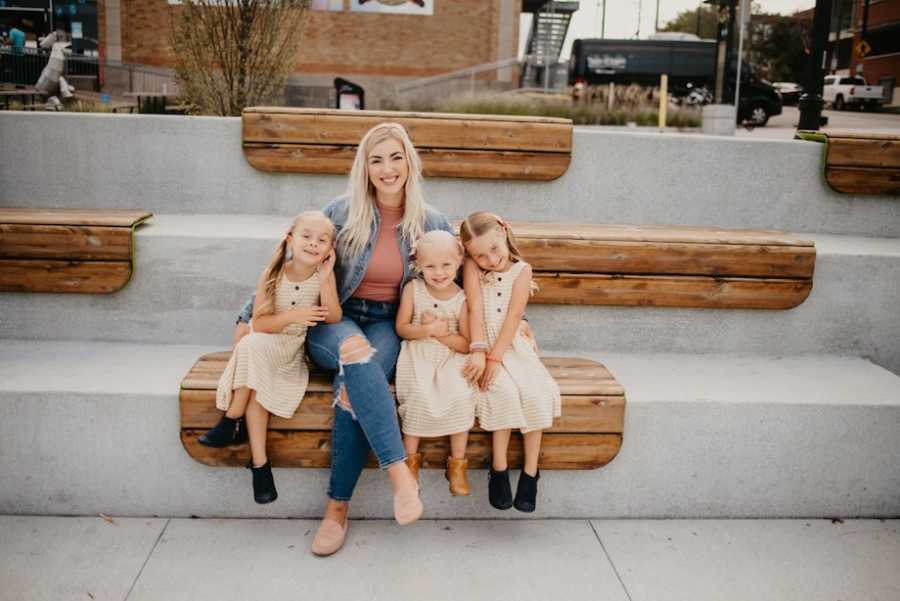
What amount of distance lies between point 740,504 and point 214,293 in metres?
2.33

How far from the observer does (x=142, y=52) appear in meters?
21.3

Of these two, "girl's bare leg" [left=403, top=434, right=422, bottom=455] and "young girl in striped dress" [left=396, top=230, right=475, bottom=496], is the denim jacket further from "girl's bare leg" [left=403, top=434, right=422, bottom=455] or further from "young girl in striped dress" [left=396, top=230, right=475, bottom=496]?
"girl's bare leg" [left=403, top=434, right=422, bottom=455]

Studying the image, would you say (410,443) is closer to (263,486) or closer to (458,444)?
(458,444)

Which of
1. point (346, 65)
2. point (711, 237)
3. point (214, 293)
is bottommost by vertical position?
point (214, 293)

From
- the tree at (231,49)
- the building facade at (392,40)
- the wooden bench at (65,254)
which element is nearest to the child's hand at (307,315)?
the wooden bench at (65,254)

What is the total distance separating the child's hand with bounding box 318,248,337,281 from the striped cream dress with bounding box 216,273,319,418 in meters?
0.09

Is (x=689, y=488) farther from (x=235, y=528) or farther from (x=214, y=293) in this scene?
(x=214, y=293)

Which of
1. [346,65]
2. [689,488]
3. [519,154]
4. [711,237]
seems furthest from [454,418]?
[346,65]

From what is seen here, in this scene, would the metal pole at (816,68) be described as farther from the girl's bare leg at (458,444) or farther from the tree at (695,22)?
the tree at (695,22)

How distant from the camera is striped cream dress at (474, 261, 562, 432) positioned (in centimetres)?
272

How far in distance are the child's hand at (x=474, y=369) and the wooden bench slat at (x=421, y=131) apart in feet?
5.19

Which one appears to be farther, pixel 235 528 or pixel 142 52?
pixel 142 52

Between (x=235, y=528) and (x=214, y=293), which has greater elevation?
(x=214, y=293)

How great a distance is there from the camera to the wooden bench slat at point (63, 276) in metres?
3.30
